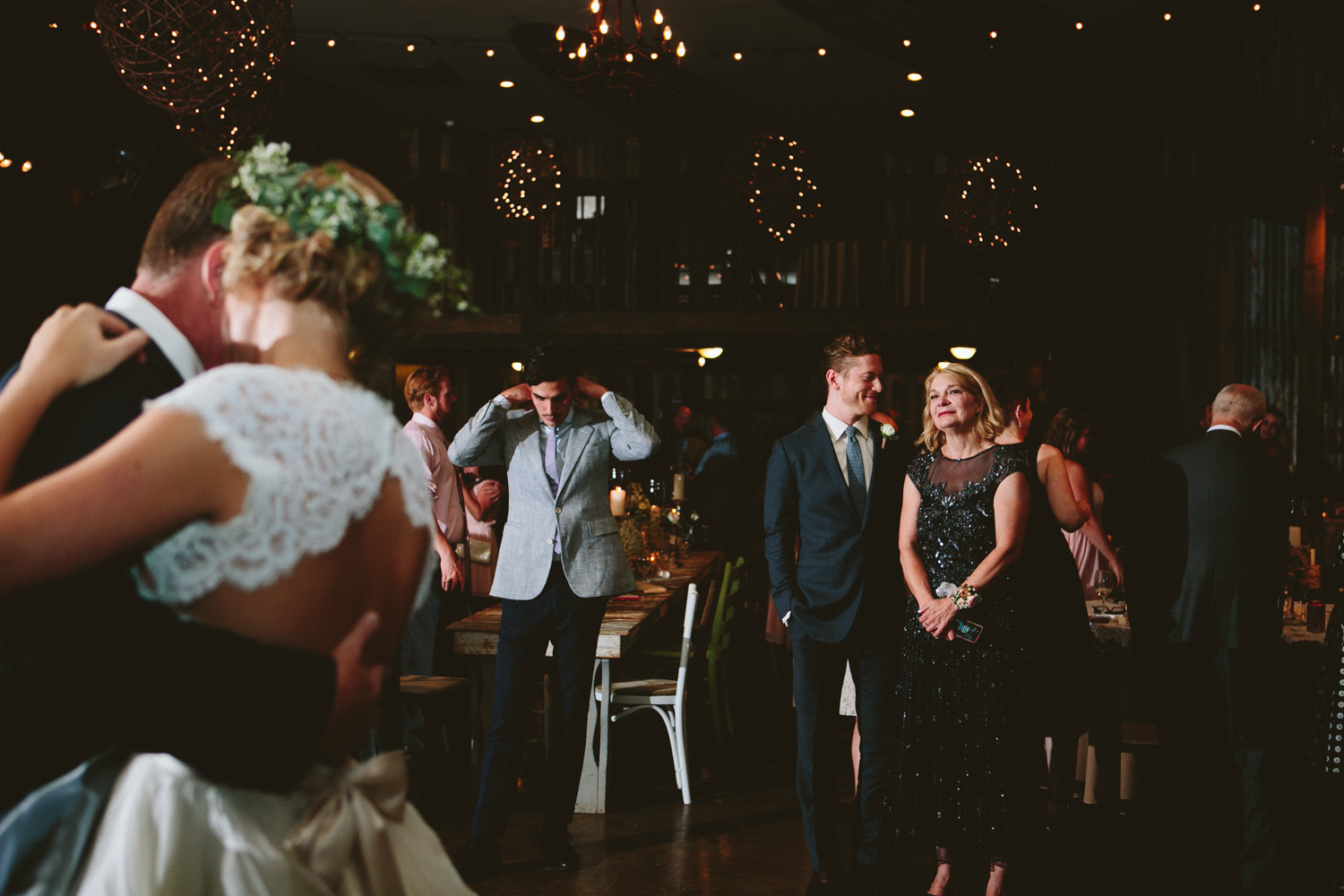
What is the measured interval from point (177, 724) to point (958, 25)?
31.2 feet

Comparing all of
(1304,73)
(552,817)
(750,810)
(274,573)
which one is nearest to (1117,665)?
(750,810)

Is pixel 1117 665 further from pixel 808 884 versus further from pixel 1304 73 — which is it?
pixel 1304 73

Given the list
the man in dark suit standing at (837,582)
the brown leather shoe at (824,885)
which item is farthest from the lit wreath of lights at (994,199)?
the brown leather shoe at (824,885)

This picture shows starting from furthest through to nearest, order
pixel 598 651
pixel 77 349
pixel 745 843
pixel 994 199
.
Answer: pixel 994 199, pixel 598 651, pixel 745 843, pixel 77 349

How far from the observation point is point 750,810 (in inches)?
→ 201

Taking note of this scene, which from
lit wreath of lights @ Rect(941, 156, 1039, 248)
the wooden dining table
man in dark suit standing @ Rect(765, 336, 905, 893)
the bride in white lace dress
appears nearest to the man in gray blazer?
the wooden dining table

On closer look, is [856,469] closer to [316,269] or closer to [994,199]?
[316,269]

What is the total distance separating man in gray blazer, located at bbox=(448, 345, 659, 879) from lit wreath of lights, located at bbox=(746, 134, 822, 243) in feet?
15.8

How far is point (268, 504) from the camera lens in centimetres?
127

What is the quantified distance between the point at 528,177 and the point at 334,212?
8171 millimetres

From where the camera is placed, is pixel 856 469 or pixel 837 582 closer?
pixel 837 582

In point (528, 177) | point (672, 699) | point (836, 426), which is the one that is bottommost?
point (672, 699)

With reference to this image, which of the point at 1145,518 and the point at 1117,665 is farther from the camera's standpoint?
the point at 1117,665

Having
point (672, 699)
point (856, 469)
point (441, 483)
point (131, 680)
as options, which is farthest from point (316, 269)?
point (441, 483)
